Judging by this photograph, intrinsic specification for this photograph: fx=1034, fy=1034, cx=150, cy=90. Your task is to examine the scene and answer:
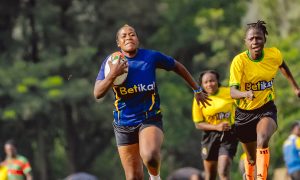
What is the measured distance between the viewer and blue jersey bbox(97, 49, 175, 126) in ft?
40.0

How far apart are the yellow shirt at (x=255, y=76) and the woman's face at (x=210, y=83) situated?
2456 millimetres

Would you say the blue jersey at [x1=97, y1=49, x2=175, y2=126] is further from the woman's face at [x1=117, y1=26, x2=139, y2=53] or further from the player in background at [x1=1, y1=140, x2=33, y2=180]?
the player in background at [x1=1, y1=140, x2=33, y2=180]

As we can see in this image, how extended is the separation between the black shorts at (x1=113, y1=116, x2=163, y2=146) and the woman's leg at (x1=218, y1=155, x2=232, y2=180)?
3.31 m

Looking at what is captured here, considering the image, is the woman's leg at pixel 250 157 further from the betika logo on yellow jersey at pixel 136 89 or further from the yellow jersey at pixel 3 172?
the yellow jersey at pixel 3 172

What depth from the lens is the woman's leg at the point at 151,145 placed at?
1189 cm

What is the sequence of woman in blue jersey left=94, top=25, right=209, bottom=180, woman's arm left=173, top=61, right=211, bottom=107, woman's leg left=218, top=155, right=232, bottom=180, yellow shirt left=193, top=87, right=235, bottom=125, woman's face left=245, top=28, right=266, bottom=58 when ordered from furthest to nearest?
yellow shirt left=193, top=87, right=235, bottom=125
woman's leg left=218, top=155, right=232, bottom=180
woman's face left=245, top=28, right=266, bottom=58
woman's arm left=173, top=61, right=211, bottom=107
woman in blue jersey left=94, top=25, right=209, bottom=180

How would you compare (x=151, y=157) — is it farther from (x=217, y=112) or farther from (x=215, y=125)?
(x=217, y=112)

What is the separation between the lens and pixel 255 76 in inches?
527

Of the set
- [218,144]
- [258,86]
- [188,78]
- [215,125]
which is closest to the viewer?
[188,78]

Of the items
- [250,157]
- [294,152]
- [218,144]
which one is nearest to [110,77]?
[250,157]

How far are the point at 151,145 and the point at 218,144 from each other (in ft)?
13.9

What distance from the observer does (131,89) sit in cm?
1220

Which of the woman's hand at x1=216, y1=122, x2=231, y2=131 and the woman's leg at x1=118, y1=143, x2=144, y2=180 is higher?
the woman's hand at x1=216, y1=122, x2=231, y2=131

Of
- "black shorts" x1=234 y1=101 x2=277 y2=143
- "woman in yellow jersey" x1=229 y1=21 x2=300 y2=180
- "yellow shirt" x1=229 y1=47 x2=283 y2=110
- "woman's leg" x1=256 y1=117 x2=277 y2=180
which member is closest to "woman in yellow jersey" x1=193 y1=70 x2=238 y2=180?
"black shorts" x1=234 y1=101 x2=277 y2=143
